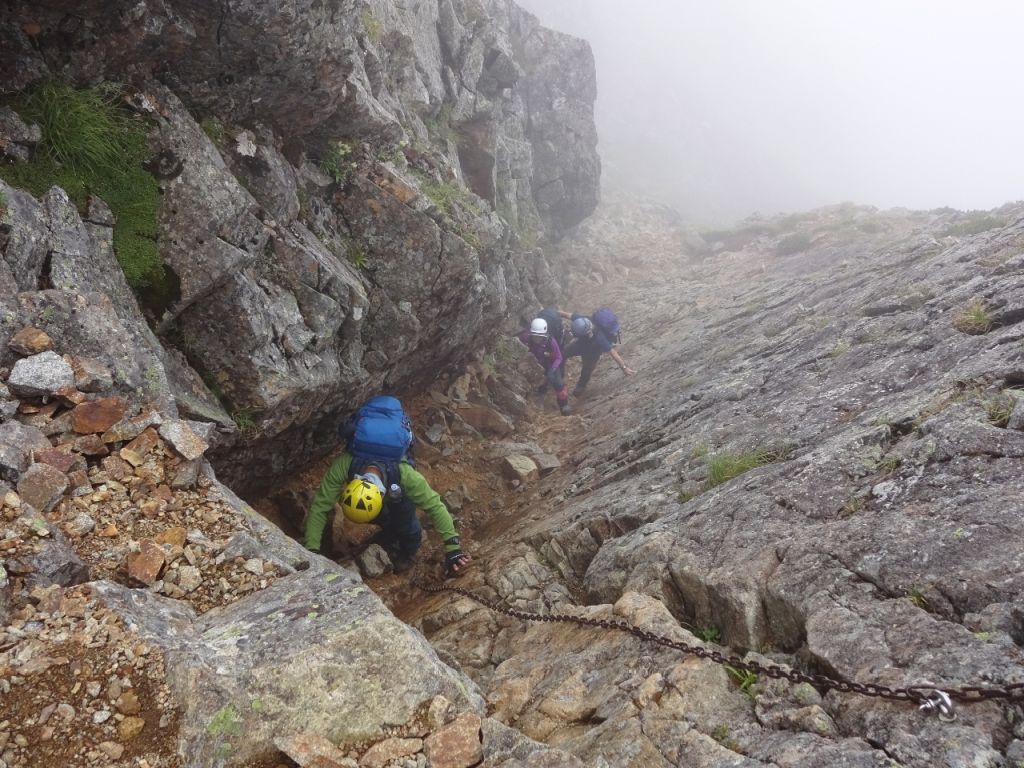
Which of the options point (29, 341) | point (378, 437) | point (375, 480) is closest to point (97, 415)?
point (29, 341)

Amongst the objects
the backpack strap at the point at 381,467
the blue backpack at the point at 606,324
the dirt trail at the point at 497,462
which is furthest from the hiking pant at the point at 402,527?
the blue backpack at the point at 606,324

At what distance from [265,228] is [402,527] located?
5378 mm

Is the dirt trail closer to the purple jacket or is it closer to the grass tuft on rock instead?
the purple jacket

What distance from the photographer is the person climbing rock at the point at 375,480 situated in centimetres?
827

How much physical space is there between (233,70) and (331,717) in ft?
27.9

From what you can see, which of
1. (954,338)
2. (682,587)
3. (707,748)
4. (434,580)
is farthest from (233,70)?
(954,338)

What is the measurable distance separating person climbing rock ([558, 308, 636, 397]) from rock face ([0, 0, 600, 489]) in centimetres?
341

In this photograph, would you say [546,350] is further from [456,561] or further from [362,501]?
[362,501]

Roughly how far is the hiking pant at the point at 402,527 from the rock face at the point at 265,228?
215cm

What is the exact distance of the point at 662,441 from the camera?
11.1 meters

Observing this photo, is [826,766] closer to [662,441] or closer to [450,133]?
[662,441]

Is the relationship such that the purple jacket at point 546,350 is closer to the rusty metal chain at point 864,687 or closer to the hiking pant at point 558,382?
the hiking pant at point 558,382

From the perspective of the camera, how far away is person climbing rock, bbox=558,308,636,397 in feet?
57.9

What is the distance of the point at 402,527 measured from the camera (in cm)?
1008
